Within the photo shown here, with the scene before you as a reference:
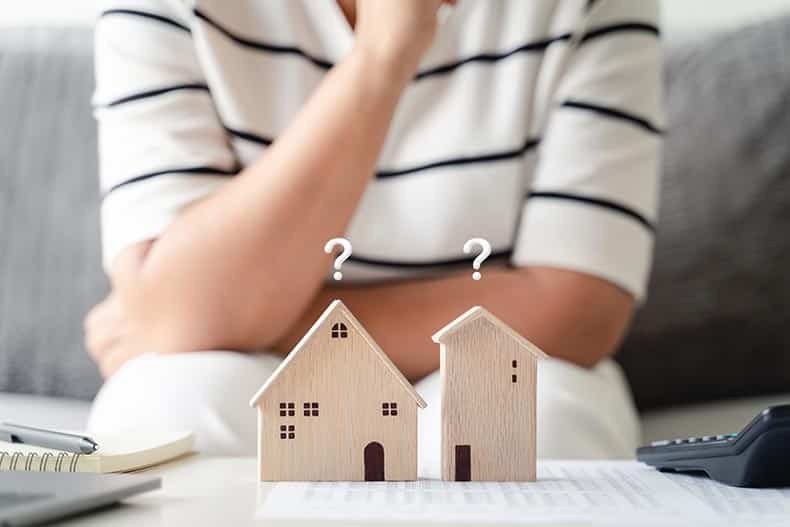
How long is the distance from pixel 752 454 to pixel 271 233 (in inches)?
19.5

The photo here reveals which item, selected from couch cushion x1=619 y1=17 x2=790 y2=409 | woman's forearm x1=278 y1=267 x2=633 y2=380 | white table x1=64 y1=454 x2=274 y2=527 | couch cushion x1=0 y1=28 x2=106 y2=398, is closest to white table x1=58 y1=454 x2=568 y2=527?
white table x1=64 y1=454 x2=274 y2=527

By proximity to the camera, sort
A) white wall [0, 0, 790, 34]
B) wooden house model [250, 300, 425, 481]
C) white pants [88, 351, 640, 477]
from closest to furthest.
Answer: wooden house model [250, 300, 425, 481]
white pants [88, 351, 640, 477]
white wall [0, 0, 790, 34]

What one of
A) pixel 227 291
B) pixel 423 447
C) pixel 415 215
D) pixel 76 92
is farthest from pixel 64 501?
pixel 76 92

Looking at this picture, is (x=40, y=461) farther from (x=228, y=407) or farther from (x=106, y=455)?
(x=228, y=407)

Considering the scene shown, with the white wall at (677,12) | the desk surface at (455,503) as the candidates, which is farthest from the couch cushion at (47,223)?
the desk surface at (455,503)

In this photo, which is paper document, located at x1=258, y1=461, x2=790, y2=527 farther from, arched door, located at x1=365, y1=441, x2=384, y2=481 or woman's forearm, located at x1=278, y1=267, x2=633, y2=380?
woman's forearm, located at x1=278, y1=267, x2=633, y2=380

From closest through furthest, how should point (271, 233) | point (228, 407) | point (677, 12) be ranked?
point (228, 407) → point (271, 233) → point (677, 12)

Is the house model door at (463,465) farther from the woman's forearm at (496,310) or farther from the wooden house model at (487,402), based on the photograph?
the woman's forearm at (496,310)

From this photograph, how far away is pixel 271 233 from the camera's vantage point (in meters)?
0.85

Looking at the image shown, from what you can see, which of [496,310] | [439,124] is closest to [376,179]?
[439,124]

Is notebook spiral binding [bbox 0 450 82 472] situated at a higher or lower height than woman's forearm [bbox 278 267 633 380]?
lower

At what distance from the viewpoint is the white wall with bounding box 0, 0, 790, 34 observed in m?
1.48

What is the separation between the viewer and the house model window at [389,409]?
1.58ft

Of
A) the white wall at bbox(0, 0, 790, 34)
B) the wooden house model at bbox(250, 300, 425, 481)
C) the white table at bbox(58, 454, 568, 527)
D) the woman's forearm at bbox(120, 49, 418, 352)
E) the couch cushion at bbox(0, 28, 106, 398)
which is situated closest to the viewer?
the white table at bbox(58, 454, 568, 527)
